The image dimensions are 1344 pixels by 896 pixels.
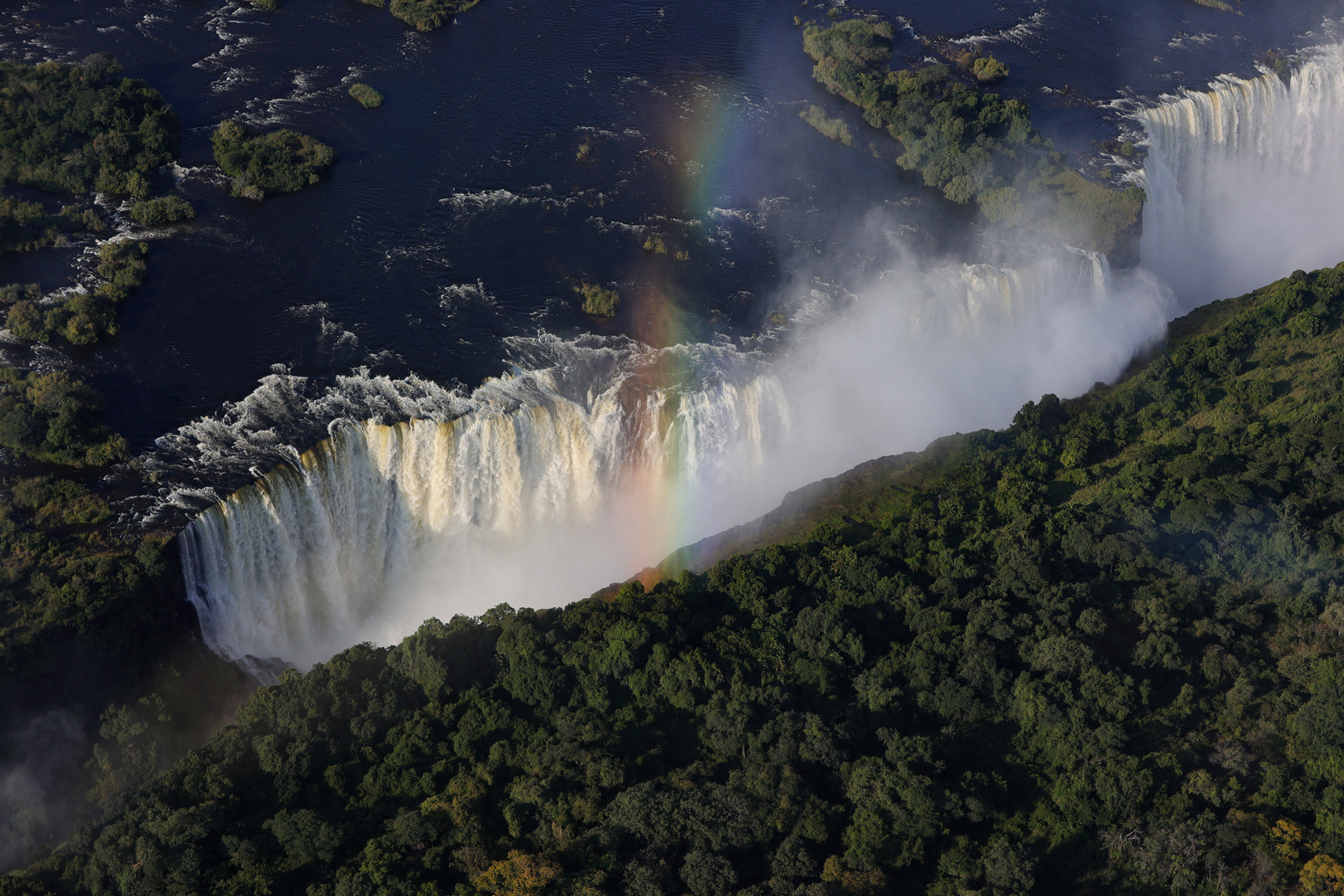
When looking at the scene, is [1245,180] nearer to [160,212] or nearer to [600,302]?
[600,302]

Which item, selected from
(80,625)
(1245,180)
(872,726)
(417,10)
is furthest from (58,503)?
(1245,180)

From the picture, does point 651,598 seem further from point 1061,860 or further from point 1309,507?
point 1309,507

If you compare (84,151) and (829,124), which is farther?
(829,124)

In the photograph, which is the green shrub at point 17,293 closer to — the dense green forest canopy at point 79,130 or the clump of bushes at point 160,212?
the clump of bushes at point 160,212

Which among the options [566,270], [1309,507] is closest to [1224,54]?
[1309,507]

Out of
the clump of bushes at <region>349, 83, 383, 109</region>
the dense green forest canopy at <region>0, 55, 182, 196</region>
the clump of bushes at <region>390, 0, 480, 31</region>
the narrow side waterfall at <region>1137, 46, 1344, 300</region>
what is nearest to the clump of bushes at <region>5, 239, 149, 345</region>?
the dense green forest canopy at <region>0, 55, 182, 196</region>

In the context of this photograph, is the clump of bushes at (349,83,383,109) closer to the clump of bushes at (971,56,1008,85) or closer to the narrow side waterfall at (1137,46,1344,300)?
the clump of bushes at (971,56,1008,85)
